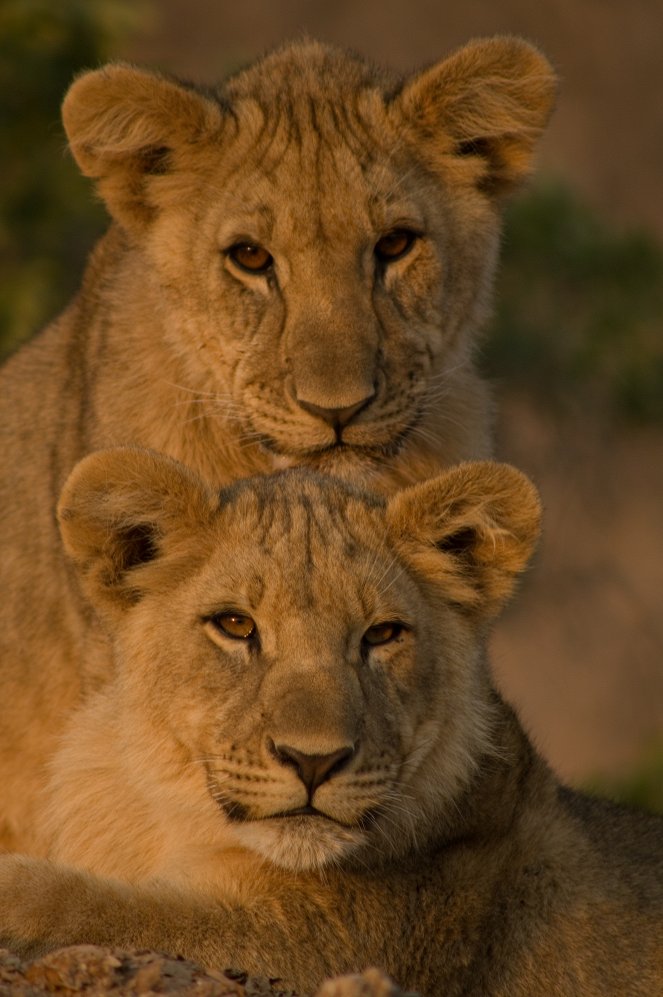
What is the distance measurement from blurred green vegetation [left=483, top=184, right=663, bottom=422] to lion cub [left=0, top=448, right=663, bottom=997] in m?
7.56

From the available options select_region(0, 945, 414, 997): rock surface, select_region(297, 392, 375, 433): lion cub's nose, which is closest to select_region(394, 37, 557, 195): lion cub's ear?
select_region(297, 392, 375, 433): lion cub's nose

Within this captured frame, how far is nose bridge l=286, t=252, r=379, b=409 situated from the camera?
529 cm

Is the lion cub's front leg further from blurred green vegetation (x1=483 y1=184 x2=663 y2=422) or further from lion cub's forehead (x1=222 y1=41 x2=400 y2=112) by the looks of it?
blurred green vegetation (x1=483 y1=184 x2=663 y2=422)

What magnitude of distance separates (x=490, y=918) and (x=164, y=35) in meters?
16.2

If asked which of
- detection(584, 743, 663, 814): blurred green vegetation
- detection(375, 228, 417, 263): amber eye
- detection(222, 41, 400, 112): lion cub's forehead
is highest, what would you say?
detection(222, 41, 400, 112): lion cub's forehead

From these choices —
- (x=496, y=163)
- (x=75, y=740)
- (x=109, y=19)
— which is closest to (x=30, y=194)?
(x=109, y=19)

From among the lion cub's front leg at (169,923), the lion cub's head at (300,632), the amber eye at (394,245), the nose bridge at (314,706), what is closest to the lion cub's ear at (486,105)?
the amber eye at (394,245)

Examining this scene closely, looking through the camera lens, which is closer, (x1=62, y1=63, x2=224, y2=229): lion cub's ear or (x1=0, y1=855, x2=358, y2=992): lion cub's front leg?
(x1=0, y1=855, x2=358, y2=992): lion cub's front leg

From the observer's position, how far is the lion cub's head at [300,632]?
423 cm

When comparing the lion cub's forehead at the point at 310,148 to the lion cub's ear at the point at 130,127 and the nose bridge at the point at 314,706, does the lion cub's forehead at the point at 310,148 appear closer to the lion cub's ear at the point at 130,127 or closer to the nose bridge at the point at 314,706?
the lion cub's ear at the point at 130,127

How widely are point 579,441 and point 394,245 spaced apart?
8467mm

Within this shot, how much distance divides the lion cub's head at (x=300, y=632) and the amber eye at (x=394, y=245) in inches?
40.0

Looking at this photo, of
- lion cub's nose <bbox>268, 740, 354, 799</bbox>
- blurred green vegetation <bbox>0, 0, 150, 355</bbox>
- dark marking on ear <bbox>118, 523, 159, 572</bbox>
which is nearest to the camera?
lion cub's nose <bbox>268, 740, 354, 799</bbox>

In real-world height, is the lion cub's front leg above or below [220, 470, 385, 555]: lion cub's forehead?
below
